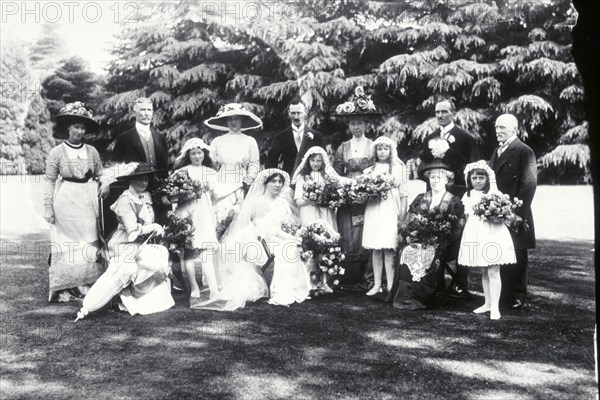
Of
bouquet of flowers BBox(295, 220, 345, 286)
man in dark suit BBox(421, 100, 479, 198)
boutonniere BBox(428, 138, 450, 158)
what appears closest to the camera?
boutonniere BBox(428, 138, 450, 158)

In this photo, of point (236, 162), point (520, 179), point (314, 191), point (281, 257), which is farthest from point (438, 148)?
point (236, 162)

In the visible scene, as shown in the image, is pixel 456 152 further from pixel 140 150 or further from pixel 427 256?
pixel 140 150

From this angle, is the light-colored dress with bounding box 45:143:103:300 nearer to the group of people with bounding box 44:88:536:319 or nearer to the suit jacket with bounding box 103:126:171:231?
the group of people with bounding box 44:88:536:319

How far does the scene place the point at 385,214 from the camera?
7.41 m

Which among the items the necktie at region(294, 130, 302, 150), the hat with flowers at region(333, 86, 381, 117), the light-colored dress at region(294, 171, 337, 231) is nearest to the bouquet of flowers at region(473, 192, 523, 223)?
the light-colored dress at region(294, 171, 337, 231)

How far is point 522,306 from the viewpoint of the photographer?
6848 mm

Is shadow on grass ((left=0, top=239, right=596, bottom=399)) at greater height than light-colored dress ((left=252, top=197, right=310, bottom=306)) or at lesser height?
lesser

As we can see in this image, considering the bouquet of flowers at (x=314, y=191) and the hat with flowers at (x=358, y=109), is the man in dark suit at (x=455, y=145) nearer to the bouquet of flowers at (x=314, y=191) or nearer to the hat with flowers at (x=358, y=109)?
the hat with flowers at (x=358, y=109)

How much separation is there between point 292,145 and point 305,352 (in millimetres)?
3886

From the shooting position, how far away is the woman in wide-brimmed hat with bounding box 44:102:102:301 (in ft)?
23.7

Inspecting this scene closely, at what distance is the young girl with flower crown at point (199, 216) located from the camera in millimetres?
7336

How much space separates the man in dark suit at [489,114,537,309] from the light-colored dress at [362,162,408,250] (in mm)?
1241

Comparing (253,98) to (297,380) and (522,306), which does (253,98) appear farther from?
(297,380)

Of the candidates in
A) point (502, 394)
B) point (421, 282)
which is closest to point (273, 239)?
point (421, 282)
